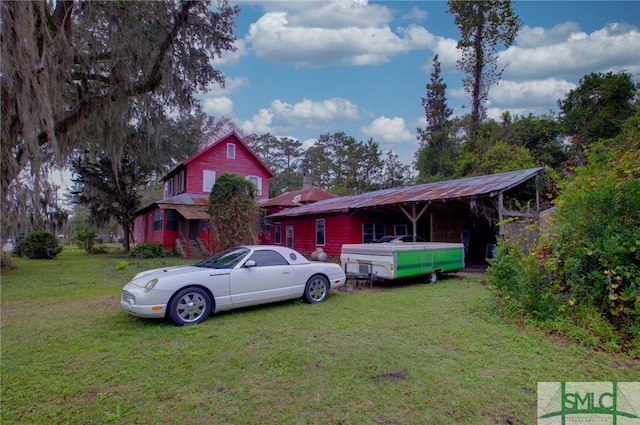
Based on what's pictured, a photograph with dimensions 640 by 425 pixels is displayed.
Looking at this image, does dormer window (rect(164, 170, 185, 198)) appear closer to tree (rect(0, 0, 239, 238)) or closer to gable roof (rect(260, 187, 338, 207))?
gable roof (rect(260, 187, 338, 207))

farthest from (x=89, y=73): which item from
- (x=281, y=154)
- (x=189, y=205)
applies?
(x=281, y=154)

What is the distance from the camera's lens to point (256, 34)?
13.3 meters

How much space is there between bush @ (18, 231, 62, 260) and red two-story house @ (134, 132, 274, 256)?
19.5 feet

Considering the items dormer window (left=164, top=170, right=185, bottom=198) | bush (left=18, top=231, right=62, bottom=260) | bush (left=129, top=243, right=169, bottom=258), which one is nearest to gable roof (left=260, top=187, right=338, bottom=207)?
dormer window (left=164, top=170, right=185, bottom=198)

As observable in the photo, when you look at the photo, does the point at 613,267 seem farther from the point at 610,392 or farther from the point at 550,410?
the point at 550,410

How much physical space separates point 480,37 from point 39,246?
3480cm

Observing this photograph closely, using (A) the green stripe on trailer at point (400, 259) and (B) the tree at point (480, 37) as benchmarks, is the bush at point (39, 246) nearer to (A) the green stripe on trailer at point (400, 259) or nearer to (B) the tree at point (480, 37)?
(A) the green stripe on trailer at point (400, 259)

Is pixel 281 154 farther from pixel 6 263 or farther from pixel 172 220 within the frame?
pixel 6 263

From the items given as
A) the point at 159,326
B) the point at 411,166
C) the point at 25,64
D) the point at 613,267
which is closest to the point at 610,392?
the point at 613,267

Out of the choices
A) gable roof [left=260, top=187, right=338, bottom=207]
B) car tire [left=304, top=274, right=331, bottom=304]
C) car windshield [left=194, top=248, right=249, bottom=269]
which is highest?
gable roof [left=260, top=187, right=338, bottom=207]

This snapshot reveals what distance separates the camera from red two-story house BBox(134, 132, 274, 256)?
21339 mm

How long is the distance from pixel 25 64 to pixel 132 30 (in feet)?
11.2

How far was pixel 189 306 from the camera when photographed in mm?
5719

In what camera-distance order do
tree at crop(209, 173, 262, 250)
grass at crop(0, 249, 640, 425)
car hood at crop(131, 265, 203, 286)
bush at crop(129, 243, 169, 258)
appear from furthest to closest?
bush at crop(129, 243, 169, 258) < tree at crop(209, 173, 262, 250) < car hood at crop(131, 265, 203, 286) < grass at crop(0, 249, 640, 425)
